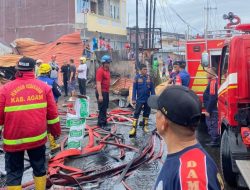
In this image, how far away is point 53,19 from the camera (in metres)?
36.4


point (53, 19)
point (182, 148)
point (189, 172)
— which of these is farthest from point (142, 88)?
point (53, 19)

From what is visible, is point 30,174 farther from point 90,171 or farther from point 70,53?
point 70,53

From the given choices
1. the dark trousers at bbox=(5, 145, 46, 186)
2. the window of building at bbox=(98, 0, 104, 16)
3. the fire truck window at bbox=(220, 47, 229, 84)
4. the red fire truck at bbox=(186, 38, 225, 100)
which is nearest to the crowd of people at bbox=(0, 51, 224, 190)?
the dark trousers at bbox=(5, 145, 46, 186)

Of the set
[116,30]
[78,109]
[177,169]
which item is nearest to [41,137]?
[78,109]

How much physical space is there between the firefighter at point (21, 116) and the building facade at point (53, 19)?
28760 mm

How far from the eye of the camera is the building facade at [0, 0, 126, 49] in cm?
3538

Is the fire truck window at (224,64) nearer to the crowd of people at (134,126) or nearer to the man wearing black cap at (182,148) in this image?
the crowd of people at (134,126)

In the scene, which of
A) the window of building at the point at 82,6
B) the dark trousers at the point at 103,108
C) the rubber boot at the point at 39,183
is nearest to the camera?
the rubber boot at the point at 39,183

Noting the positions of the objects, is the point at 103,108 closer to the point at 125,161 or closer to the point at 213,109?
the point at 213,109

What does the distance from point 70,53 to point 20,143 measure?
19.0 meters

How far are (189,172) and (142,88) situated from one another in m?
7.98

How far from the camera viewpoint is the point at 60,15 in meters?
35.9

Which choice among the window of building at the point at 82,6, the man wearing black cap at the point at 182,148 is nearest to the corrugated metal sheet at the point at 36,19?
the window of building at the point at 82,6

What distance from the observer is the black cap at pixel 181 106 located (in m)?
2.00
